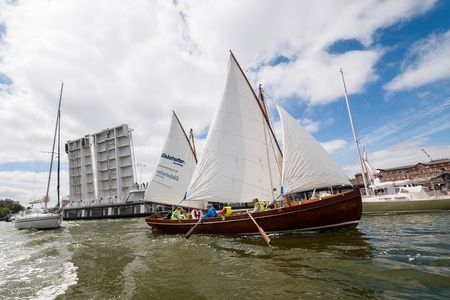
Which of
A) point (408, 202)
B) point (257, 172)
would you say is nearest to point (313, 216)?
point (257, 172)

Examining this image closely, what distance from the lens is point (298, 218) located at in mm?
14625

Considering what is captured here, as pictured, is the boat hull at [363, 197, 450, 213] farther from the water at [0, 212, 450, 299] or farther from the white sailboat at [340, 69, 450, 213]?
the water at [0, 212, 450, 299]

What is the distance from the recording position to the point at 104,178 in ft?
250

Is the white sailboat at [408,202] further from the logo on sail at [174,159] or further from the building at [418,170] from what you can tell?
the building at [418,170]

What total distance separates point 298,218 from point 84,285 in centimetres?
1113

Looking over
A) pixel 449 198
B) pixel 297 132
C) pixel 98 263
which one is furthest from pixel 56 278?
pixel 449 198

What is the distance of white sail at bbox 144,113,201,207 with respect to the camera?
26.4 m

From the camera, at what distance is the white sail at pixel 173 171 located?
26.4 metres

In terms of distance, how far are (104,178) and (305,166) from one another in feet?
245

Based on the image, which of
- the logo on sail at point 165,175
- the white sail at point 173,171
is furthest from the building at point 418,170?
the logo on sail at point 165,175

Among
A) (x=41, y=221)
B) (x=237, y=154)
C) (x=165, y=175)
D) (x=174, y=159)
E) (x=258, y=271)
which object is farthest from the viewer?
(x=41, y=221)

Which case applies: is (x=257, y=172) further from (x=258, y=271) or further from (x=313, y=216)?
(x=258, y=271)

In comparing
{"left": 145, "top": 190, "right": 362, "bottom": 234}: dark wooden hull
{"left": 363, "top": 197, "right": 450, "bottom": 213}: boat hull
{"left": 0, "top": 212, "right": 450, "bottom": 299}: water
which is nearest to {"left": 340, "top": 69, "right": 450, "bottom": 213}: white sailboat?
{"left": 363, "top": 197, "right": 450, "bottom": 213}: boat hull

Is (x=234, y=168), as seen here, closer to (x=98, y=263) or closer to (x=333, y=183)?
(x=333, y=183)
